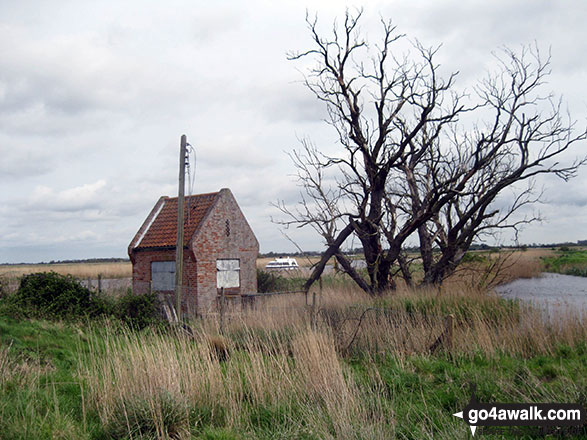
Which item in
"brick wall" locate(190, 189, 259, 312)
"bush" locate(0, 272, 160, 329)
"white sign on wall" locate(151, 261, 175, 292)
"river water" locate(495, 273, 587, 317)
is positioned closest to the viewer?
"river water" locate(495, 273, 587, 317)

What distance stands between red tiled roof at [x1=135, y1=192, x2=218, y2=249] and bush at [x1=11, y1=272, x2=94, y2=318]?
474 centimetres

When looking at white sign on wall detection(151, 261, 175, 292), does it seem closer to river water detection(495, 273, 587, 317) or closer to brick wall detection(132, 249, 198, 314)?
brick wall detection(132, 249, 198, 314)

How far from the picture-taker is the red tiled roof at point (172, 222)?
21.6m

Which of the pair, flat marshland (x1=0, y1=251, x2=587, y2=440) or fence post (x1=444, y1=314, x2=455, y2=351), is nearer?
flat marshland (x1=0, y1=251, x2=587, y2=440)

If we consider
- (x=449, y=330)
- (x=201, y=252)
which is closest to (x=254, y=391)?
(x=449, y=330)

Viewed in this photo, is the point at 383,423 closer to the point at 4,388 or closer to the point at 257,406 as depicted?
the point at 257,406

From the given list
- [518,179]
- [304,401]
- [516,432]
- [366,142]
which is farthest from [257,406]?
[518,179]

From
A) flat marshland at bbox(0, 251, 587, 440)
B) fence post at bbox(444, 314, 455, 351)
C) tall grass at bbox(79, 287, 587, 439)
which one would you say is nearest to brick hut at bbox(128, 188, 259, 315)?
flat marshland at bbox(0, 251, 587, 440)

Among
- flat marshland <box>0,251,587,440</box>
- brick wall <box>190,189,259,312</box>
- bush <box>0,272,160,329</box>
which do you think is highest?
brick wall <box>190,189,259,312</box>

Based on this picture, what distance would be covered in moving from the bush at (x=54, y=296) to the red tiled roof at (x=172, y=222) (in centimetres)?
474

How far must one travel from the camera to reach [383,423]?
5812 millimetres

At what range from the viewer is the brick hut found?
20.8 metres

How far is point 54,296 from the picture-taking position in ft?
55.7

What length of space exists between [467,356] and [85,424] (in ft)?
21.7
